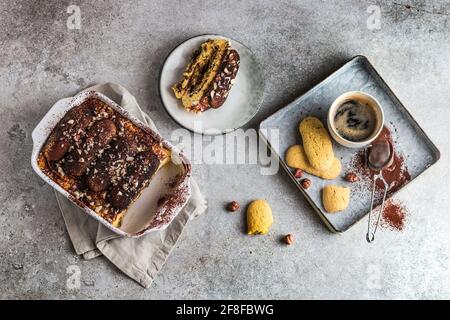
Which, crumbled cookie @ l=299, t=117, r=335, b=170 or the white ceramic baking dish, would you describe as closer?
the white ceramic baking dish

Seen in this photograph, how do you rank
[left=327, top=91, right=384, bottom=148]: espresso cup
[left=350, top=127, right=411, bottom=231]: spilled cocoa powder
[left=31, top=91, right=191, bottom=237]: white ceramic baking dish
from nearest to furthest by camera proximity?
[left=31, top=91, right=191, bottom=237]: white ceramic baking dish < [left=327, top=91, right=384, bottom=148]: espresso cup < [left=350, top=127, right=411, bottom=231]: spilled cocoa powder

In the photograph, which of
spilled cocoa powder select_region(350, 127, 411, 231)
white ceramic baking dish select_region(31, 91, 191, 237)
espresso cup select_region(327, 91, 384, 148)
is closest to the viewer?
white ceramic baking dish select_region(31, 91, 191, 237)

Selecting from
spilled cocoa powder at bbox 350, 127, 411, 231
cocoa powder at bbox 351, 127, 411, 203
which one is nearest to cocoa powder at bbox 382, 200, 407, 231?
spilled cocoa powder at bbox 350, 127, 411, 231

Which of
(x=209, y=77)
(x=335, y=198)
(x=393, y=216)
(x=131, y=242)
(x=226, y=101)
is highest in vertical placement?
(x=209, y=77)

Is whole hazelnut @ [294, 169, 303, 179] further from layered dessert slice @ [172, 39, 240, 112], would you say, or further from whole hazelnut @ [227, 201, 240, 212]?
layered dessert slice @ [172, 39, 240, 112]

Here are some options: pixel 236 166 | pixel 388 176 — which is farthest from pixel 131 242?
pixel 388 176

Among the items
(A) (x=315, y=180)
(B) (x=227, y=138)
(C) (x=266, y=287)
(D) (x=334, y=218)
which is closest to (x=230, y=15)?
(B) (x=227, y=138)

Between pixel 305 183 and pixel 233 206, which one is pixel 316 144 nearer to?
pixel 305 183

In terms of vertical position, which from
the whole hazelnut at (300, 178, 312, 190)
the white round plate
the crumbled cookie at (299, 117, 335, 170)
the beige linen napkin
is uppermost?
the white round plate
